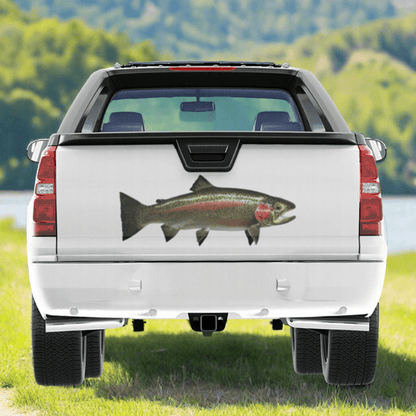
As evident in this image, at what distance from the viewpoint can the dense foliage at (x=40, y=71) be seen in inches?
2911

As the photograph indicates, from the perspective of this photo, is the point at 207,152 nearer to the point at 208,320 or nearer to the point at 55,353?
the point at 208,320

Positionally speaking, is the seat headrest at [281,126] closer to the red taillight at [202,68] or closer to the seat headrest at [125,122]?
the red taillight at [202,68]

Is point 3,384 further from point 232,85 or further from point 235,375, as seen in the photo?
point 232,85

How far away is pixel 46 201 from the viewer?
3.07m

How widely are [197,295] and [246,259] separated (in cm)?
32

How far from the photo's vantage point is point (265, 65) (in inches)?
170

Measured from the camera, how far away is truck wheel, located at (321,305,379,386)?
3684mm

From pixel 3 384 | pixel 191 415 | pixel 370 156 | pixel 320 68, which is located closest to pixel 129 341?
pixel 3 384

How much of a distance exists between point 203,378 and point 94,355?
0.83 m

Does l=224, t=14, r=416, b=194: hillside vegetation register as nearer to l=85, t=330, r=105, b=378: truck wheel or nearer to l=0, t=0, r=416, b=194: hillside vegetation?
l=0, t=0, r=416, b=194: hillside vegetation

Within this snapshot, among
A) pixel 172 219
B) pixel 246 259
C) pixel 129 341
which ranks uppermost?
pixel 172 219

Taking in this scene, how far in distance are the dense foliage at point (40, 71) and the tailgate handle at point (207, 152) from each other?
2659 inches

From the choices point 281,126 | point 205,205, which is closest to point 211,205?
point 205,205

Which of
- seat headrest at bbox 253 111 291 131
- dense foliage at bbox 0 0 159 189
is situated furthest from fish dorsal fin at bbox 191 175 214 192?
dense foliage at bbox 0 0 159 189
